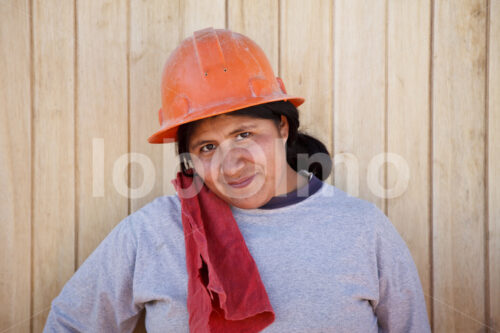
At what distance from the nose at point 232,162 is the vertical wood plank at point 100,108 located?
0.67 metres

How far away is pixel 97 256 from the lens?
1.47 meters

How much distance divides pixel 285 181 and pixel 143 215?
60 centimetres

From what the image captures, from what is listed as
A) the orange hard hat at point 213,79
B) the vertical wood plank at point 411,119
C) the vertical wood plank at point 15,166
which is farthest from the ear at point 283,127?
the vertical wood plank at point 15,166

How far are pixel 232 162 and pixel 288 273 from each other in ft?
1.49

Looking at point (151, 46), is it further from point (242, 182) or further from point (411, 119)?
point (411, 119)

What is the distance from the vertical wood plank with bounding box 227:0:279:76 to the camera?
181 cm

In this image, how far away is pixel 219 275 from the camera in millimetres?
1317

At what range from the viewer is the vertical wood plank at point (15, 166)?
173 centimetres

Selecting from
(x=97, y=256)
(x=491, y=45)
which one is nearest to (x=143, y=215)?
(x=97, y=256)

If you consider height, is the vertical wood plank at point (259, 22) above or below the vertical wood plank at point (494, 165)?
above

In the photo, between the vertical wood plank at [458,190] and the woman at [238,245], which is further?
the vertical wood plank at [458,190]

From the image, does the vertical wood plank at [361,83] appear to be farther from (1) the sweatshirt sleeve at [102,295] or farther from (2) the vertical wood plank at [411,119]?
(1) the sweatshirt sleeve at [102,295]

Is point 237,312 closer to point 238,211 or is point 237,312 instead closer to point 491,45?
point 238,211

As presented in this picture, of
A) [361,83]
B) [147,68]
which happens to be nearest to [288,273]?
[361,83]
